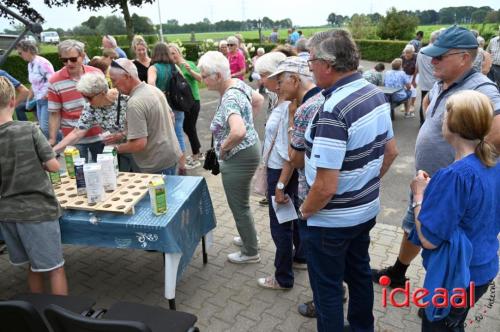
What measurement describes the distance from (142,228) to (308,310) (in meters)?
1.30

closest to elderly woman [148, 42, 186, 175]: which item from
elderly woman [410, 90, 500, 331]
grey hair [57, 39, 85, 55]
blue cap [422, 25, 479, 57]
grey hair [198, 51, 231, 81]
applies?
grey hair [57, 39, 85, 55]

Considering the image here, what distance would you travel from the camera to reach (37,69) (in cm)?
627

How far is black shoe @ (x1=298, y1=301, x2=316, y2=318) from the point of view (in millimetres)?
2754

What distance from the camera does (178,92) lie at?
5160mm

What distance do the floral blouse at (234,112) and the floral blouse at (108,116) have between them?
0.90 m

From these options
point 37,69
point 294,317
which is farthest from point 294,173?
point 37,69

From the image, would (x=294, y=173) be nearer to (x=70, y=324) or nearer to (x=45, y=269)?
(x=70, y=324)

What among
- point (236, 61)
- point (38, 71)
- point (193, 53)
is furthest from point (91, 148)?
point (193, 53)

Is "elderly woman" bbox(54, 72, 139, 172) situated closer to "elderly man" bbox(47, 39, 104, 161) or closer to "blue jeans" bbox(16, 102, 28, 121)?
"elderly man" bbox(47, 39, 104, 161)

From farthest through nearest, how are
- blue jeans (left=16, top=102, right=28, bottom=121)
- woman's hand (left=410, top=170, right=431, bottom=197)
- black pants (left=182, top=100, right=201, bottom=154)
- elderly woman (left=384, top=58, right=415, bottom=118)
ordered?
elderly woman (left=384, top=58, right=415, bottom=118) < blue jeans (left=16, top=102, right=28, bottom=121) < black pants (left=182, top=100, right=201, bottom=154) < woman's hand (left=410, top=170, right=431, bottom=197)

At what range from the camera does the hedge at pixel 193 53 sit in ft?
55.3

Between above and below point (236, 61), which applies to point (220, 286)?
below

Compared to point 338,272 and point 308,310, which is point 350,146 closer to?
point 338,272

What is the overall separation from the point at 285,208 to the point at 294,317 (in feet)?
2.61
